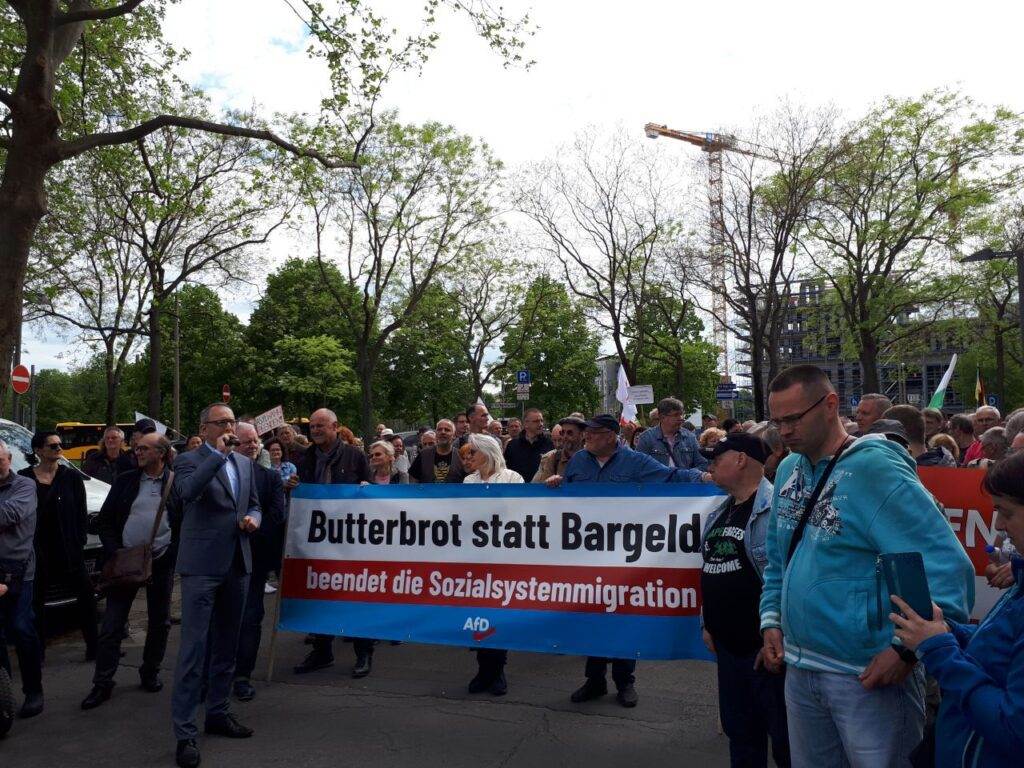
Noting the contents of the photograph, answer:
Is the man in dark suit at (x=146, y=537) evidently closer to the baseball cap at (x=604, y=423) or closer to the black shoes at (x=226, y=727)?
the black shoes at (x=226, y=727)

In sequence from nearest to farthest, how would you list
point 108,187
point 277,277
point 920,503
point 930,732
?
point 930,732
point 920,503
point 108,187
point 277,277

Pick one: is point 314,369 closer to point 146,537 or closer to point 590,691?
point 146,537

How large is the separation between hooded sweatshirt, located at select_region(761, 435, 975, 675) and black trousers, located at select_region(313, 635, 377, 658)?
14.5 ft

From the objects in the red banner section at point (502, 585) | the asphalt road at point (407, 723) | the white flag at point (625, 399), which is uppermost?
the white flag at point (625, 399)

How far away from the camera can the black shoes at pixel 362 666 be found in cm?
644

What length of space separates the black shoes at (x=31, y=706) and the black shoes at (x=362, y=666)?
7.12ft

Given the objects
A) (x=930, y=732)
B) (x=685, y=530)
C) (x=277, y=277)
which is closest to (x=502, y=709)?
(x=685, y=530)

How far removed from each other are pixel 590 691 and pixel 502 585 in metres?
1.03

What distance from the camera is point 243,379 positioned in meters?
47.7

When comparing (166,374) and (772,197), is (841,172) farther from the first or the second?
→ (166,374)

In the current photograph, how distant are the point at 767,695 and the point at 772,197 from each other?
75.1 feet

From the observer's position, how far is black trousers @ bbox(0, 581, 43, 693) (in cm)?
552

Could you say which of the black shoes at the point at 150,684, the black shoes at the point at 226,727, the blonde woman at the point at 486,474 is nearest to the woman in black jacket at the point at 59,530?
the black shoes at the point at 150,684

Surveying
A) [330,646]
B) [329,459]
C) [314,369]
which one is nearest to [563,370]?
[314,369]
